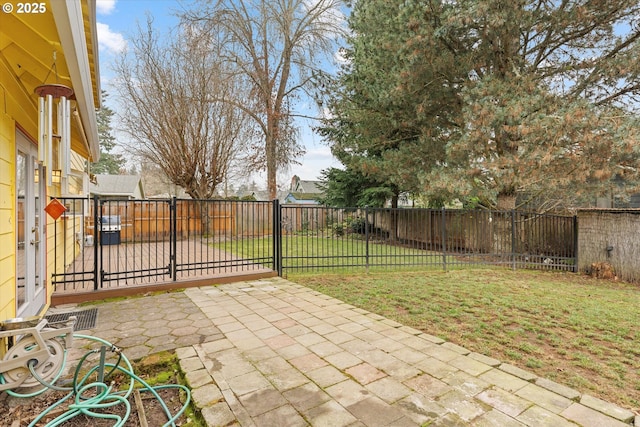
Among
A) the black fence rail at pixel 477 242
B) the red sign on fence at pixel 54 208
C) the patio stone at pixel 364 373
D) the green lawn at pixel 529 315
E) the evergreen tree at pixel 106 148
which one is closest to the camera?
the patio stone at pixel 364 373

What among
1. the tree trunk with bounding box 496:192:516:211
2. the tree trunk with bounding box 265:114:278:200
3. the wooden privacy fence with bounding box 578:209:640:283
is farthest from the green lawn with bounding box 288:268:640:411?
the tree trunk with bounding box 265:114:278:200

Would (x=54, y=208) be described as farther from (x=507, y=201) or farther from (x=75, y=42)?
(x=507, y=201)

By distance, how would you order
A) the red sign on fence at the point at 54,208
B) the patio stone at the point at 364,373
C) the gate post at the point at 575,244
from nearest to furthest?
the patio stone at the point at 364,373, the red sign on fence at the point at 54,208, the gate post at the point at 575,244

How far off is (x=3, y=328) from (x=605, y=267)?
1016 centimetres

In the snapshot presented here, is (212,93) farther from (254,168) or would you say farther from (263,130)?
(254,168)

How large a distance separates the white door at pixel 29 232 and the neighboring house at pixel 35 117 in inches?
0.4

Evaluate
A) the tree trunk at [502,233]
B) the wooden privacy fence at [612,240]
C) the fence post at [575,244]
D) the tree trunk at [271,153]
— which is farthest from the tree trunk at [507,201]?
the tree trunk at [271,153]

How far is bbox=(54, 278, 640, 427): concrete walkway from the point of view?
6.97ft

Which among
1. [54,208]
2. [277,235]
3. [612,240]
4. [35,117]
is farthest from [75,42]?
[612,240]

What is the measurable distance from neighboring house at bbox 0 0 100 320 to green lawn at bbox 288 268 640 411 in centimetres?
381

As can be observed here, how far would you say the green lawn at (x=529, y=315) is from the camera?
2799 mm

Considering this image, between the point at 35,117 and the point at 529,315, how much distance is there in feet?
21.0

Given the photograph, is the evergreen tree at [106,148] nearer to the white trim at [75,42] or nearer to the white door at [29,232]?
the white door at [29,232]

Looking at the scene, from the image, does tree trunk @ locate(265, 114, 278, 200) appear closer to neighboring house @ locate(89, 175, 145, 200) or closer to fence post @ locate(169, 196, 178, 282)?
fence post @ locate(169, 196, 178, 282)
